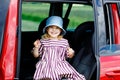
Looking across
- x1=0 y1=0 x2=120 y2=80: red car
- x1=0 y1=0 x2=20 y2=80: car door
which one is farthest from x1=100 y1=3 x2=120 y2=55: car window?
x1=0 y1=0 x2=20 y2=80: car door

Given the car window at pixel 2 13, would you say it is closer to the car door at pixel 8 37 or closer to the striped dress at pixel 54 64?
the car door at pixel 8 37

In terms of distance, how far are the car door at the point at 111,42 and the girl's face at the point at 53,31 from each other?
418 mm

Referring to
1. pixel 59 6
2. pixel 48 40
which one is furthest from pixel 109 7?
pixel 59 6

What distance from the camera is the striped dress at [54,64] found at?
4.26m

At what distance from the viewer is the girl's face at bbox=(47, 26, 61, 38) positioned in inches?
177

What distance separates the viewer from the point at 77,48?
17.0 ft

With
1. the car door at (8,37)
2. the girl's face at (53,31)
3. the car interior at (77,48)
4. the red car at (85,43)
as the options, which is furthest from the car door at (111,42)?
the car door at (8,37)

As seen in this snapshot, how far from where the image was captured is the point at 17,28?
400 cm

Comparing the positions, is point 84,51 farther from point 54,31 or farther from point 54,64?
point 54,64

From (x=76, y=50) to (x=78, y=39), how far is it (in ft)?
0.56

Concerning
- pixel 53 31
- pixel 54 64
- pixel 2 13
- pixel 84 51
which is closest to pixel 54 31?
pixel 53 31

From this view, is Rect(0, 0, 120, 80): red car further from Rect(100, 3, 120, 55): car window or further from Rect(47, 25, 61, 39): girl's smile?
Rect(47, 25, 61, 39): girl's smile

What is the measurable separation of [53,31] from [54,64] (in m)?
0.36

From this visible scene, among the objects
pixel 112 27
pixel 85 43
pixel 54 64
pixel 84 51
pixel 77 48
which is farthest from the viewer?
pixel 77 48
